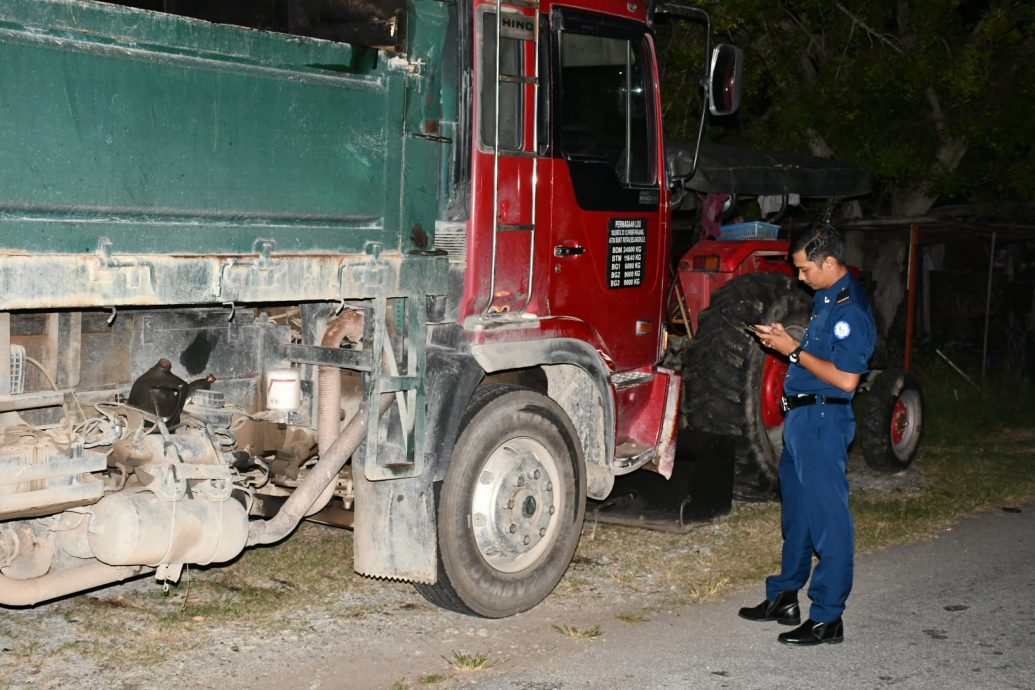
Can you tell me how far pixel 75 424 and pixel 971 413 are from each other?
9940 mm

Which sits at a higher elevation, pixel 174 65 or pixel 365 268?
pixel 174 65

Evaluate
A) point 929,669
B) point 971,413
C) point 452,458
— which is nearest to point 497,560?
point 452,458

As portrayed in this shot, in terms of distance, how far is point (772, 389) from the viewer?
9031 millimetres

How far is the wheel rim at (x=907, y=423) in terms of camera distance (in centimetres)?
1049

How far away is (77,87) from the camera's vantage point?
174 inches

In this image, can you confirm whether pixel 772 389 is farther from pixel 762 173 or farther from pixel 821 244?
pixel 821 244

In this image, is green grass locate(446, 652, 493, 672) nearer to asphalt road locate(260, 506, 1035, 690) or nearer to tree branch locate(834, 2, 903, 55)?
asphalt road locate(260, 506, 1035, 690)

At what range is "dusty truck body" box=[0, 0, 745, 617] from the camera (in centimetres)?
458

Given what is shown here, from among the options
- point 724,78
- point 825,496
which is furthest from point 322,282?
point 724,78

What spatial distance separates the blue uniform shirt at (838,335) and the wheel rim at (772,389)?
2659 millimetres

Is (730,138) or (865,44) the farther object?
(730,138)

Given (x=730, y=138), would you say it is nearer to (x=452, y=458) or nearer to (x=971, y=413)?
(x=971, y=413)

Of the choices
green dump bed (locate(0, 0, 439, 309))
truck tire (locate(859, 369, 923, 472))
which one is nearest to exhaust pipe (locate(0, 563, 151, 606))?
green dump bed (locate(0, 0, 439, 309))

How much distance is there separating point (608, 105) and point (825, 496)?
7.64ft
